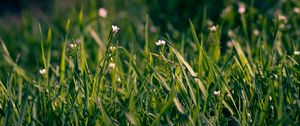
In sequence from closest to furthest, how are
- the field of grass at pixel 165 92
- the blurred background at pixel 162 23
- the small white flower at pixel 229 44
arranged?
the field of grass at pixel 165 92
the small white flower at pixel 229 44
the blurred background at pixel 162 23

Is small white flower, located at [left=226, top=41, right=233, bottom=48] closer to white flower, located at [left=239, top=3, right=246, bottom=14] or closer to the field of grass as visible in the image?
white flower, located at [left=239, top=3, right=246, bottom=14]

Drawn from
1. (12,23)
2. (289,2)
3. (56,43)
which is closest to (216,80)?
(289,2)

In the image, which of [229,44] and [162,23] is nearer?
[229,44]

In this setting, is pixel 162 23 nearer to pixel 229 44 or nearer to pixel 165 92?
pixel 229 44

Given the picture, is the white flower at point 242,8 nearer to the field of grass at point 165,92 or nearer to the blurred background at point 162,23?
the blurred background at point 162,23

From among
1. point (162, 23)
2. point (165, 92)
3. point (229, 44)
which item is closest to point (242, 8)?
point (229, 44)

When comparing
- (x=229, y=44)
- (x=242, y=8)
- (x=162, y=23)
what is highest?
(x=162, y=23)

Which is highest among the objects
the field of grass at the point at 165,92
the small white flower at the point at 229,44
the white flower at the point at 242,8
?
the white flower at the point at 242,8

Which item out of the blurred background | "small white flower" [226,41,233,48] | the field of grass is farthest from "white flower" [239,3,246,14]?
the field of grass

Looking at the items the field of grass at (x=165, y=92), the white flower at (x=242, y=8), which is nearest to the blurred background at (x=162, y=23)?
the white flower at (x=242, y=8)
